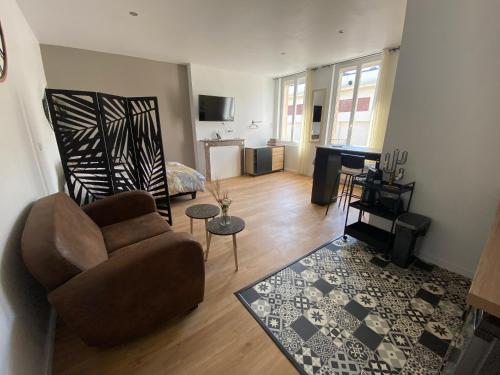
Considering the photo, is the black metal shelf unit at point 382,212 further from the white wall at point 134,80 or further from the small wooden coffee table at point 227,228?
the white wall at point 134,80

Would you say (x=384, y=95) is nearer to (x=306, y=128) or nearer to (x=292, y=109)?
(x=306, y=128)

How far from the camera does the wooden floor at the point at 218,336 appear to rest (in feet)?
4.03

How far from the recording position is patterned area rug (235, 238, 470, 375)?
127 centimetres

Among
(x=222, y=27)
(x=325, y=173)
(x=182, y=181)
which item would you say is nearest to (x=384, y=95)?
(x=325, y=173)

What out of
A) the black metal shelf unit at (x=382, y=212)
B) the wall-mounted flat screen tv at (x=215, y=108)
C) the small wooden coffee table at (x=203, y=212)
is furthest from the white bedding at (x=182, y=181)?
the black metal shelf unit at (x=382, y=212)

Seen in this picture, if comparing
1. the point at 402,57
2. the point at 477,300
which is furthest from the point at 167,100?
the point at 477,300

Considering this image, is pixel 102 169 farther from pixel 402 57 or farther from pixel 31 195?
pixel 402 57

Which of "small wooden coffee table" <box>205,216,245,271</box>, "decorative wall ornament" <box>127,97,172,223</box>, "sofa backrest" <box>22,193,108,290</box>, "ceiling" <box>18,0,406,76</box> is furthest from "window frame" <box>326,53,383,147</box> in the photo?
"sofa backrest" <box>22,193,108,290</box>

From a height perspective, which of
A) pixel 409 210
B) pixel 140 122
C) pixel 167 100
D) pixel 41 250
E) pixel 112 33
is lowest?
pixel 409 210

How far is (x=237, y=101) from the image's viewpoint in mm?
5324

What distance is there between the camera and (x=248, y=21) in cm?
255

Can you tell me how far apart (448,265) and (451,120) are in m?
1.35

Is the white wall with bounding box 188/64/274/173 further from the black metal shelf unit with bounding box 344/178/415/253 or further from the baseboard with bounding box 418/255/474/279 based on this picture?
the baseboard with bounding box 418/255/474/279

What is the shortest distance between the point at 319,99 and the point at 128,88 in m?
4.08
